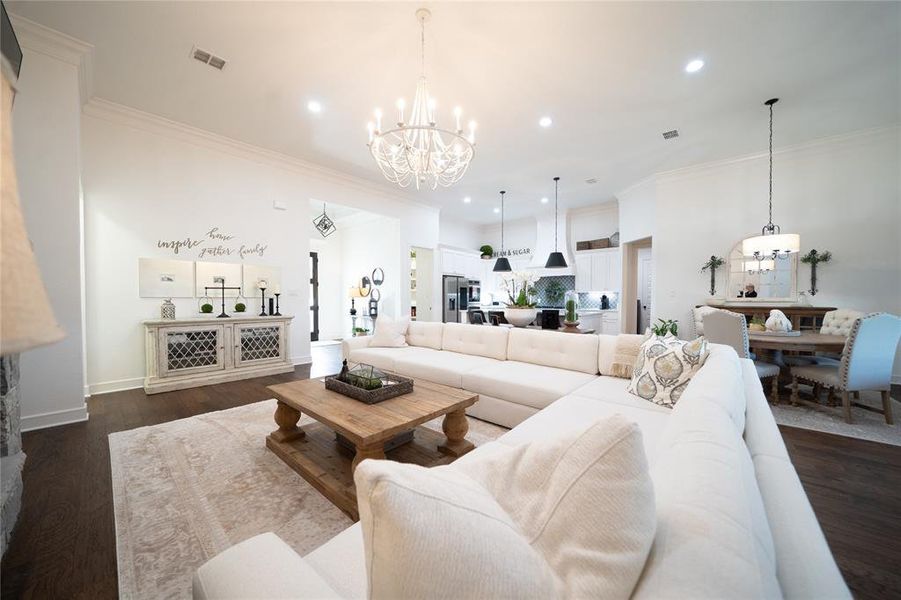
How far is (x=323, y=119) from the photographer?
158 inches

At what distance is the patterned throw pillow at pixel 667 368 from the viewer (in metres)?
2.15

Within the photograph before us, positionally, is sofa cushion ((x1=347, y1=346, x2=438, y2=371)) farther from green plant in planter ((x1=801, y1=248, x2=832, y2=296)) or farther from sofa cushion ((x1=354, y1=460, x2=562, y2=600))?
green plant in planter ((x1=801, y1=248, x2=832, y2=296))

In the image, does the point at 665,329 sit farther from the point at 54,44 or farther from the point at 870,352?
the point at 54,44

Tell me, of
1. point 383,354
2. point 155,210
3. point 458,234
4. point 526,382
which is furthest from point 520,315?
point 458,234

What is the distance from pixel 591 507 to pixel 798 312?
6.01 meters

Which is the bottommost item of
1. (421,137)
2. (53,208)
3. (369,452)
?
(369,452)

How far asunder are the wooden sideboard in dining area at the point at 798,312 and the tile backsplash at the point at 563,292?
2.60m

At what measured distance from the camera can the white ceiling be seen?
251cm

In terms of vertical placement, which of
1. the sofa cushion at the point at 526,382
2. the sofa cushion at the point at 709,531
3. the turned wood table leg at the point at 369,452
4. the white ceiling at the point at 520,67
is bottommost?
the turned wood table leg at the point at 369,452

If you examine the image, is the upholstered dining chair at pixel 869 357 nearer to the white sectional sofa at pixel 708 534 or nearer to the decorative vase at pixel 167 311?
the white sectional sofa at pixel 708 534

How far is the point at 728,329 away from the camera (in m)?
3.39

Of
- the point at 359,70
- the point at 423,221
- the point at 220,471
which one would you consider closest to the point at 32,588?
the point at 220,471

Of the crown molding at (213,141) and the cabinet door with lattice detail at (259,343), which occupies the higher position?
the crown molding at (213,141)

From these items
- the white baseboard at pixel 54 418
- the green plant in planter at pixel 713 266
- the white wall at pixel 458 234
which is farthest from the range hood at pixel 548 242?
the white baseboard at pixel 54 418
